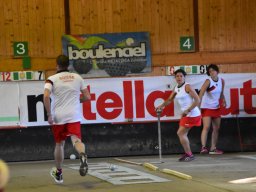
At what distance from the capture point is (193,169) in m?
9.45

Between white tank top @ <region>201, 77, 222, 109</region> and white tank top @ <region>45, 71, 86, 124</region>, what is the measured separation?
15.6ft

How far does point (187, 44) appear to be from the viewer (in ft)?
41.2

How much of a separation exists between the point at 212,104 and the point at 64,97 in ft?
16.2

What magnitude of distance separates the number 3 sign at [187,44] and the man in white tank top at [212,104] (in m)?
0.74

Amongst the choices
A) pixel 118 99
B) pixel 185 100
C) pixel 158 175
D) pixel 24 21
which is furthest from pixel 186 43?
pixel 158 175

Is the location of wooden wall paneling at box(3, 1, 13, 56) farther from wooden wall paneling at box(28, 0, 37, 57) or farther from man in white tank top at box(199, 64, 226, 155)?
man in white tank top at box(199, 64, 226, 155)

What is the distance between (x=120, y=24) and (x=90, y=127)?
7.74ft

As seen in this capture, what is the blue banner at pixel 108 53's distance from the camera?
1236 centimetres

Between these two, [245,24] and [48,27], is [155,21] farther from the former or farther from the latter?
[48,27]

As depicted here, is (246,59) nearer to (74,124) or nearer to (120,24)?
(120,24)

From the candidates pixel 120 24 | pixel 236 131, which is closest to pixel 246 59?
pixel 236 131

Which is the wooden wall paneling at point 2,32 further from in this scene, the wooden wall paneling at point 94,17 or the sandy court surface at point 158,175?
the sandy court surface at point 158,175

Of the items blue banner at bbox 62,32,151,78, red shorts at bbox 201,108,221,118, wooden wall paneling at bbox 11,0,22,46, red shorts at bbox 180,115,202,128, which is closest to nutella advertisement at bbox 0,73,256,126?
blue banner at bbox 62,32,151,78

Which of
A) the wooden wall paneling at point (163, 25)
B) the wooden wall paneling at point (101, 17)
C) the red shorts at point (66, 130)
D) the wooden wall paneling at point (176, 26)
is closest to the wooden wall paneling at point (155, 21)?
the wooden wall paneling at point (163, 25)
